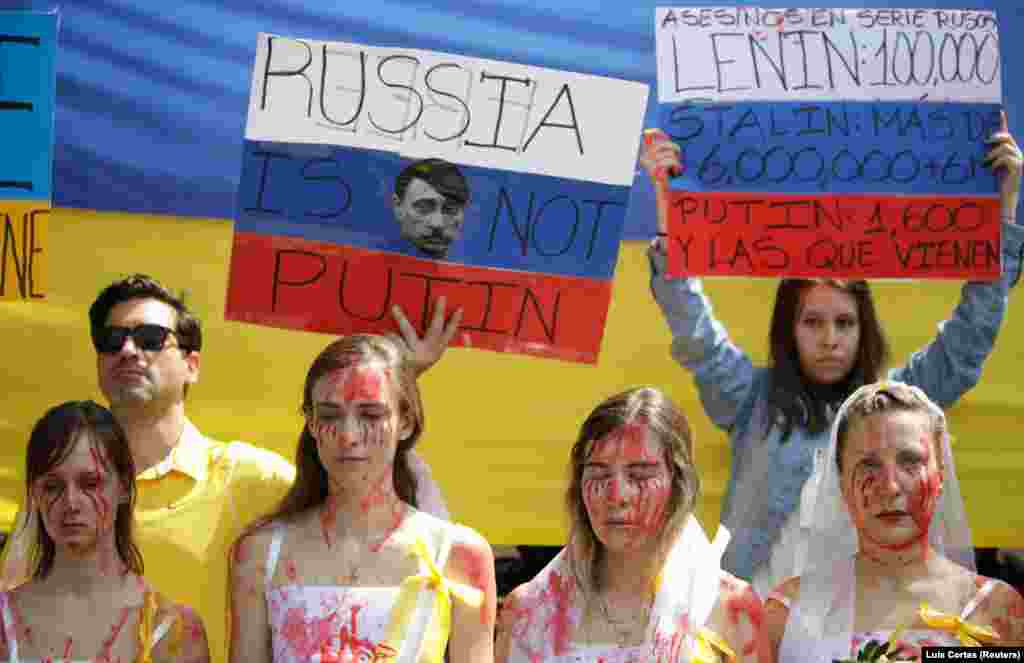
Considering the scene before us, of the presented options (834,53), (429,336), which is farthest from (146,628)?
(834,53)

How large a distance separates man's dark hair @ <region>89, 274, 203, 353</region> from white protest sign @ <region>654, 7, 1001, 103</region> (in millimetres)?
1647

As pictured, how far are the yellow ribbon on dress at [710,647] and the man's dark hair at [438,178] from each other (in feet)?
5.32

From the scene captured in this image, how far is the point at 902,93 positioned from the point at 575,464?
1.85 metres

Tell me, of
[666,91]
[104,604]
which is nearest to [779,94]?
[666,91]

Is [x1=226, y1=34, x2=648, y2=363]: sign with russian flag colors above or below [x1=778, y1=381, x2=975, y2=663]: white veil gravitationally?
above

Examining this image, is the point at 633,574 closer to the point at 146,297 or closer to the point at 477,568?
the point at 477,568

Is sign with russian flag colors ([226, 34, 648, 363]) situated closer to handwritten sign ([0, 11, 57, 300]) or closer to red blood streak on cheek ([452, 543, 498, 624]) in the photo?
handwritten sign ([0, 11, 57, 300])

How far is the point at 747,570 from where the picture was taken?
471 cm

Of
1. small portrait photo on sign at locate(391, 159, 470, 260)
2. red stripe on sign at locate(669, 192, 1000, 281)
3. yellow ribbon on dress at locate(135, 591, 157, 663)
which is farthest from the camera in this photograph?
red stripe on sign at locate(669, 192, 1000, 281)

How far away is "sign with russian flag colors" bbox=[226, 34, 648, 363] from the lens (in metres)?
4.79

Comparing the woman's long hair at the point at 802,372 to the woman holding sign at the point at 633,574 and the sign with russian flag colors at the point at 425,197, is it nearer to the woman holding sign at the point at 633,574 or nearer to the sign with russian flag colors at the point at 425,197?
the sign with russian flag colors at the point at 425,197

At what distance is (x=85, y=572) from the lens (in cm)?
377

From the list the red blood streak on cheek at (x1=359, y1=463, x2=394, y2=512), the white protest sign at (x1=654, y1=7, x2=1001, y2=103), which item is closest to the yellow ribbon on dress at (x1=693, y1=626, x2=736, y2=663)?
the red blood streak on cheek at (x1=359, y1=463, x2=394, y2=512)

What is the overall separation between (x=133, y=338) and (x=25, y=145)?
31.8 inches
